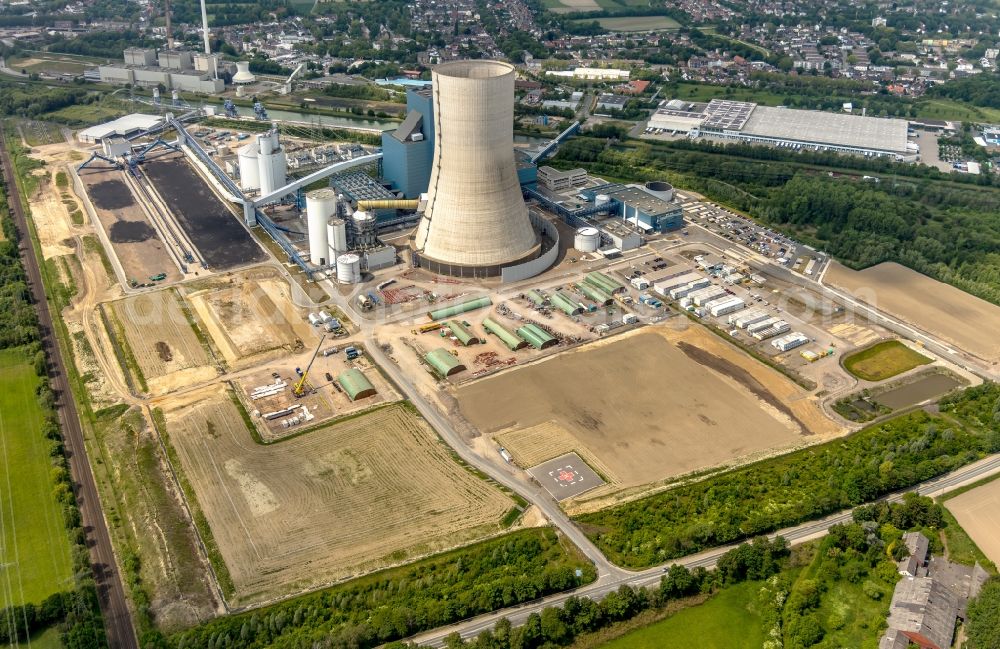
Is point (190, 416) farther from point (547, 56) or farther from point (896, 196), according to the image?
point (547, 56)

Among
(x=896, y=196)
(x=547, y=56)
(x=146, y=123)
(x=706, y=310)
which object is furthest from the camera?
(x=547, y=56)

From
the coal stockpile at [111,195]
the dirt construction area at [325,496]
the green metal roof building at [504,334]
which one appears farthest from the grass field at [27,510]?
the coal stockpile at [111,195]

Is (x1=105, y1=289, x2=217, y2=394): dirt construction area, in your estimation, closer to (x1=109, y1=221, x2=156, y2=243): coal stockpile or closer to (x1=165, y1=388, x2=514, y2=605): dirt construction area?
(x1=165, y1=388, x2=514, y2=605): dirt construction area

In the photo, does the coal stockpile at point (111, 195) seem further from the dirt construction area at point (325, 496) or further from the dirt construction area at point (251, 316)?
the dirt construction area at point (325, 496)

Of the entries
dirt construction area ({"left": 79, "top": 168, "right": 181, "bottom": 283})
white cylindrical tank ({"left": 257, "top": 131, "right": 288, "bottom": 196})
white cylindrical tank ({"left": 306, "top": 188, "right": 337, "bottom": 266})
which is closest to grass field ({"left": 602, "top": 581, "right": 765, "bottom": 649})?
white cylindrical tank ({"left": 306, "top": 188, "right": 337, "bottom": 266})

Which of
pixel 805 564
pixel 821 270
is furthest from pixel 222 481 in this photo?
pixel 821 270

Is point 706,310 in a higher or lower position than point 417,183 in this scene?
lower

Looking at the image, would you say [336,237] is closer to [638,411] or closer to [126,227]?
[126,227]
